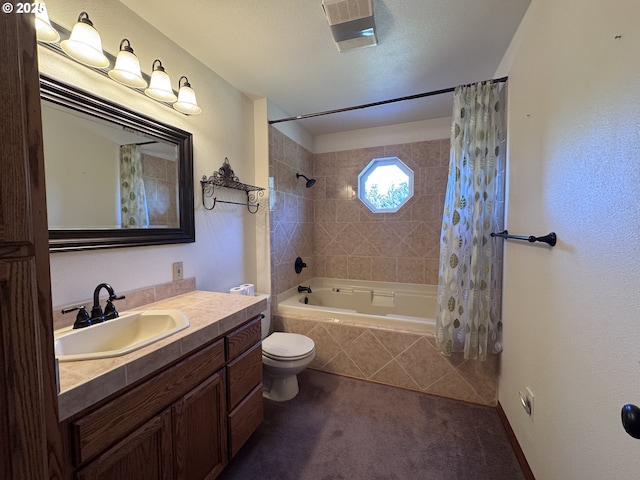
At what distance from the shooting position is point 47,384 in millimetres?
524

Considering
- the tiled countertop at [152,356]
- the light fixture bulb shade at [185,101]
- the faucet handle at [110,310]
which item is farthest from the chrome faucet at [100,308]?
the light fixture bulb shade at [185,101]

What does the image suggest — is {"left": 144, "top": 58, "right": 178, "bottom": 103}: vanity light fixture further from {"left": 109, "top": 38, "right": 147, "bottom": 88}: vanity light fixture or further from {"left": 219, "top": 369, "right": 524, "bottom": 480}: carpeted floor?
{"left": 219, "top": 369, "right": 524, "bottom": 480}: carpeted floor

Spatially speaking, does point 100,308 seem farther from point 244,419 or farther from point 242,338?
point 244,419

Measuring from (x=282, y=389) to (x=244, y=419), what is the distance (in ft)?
1.91

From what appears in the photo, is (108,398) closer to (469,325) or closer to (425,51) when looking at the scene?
(469,325)

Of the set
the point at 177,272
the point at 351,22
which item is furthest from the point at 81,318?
the point at 351,22

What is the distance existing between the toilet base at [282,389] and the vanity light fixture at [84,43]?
2.17 meters

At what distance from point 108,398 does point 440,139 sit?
3325mm

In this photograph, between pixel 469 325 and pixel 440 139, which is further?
pixel 440 139

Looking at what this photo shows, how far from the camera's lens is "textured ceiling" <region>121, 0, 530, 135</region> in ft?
4.65

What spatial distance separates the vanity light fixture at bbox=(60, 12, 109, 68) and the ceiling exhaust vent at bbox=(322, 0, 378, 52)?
3.48 feet

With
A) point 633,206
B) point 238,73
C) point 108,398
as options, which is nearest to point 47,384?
point 108,398

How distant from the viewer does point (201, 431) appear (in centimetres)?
117

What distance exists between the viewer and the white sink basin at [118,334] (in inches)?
38.2
